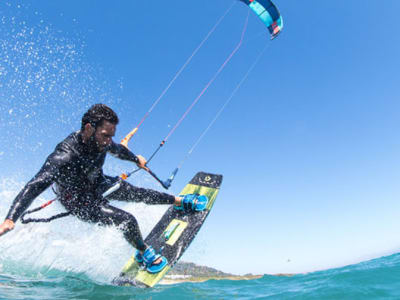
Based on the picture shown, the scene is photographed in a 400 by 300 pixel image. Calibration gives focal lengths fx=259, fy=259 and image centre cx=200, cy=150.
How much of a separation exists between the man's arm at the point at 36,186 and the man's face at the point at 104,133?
1.51 ft

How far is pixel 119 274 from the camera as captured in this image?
4875mm

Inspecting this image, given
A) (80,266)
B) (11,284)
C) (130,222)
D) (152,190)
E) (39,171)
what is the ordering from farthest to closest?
(152,190), (80,266), (130,222), (11,284), (39,171)

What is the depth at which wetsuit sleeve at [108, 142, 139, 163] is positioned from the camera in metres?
4.92

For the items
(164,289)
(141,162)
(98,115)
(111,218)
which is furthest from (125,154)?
(164,289)

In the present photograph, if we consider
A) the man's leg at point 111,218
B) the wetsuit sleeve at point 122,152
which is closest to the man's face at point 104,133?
the wetsuit sleeve at point 122,152

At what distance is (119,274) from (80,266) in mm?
717

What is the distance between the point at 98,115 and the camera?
368cm

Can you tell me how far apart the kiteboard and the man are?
19 centimetres

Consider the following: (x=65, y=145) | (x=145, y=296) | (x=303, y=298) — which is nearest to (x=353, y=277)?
(x=303, y=298)

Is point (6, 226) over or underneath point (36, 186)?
underneath

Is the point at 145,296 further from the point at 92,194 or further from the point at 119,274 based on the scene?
the point at 92,194

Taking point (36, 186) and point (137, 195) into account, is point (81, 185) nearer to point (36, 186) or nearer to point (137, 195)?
point (36, 186)

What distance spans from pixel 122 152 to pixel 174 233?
2049mm

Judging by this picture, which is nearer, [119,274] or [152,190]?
[119,274]
